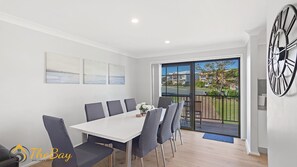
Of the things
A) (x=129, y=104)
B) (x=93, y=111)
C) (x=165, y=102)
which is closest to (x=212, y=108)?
(x=165, y=102)

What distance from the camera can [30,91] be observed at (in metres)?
2.50

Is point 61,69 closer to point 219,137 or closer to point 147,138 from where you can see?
point 147,138

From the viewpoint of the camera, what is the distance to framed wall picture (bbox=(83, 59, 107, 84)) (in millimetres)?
3453

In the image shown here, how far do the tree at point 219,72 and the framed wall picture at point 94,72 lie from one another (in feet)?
8.62

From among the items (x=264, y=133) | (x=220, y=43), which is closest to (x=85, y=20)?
(x=220, y=43)

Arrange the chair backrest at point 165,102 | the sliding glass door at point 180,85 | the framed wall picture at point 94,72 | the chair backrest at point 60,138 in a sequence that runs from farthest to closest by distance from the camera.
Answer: the sliding glass door at point 180,85, the chair backrest at point 165,102, the framed wall picture at point 94,72, the chair backrest at point 60,138

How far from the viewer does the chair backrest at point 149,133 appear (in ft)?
6.54

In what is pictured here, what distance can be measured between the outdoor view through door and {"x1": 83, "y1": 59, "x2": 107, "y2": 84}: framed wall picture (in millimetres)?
2024

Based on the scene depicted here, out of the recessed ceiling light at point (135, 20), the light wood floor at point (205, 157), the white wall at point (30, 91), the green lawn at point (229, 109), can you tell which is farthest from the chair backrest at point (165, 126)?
the green lawn at point (229, 109)

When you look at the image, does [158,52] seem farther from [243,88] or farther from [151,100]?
[243,88]

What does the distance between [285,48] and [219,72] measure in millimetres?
3558

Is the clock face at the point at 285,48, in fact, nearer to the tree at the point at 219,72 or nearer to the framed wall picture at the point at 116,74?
the tree at the point at 219,72
